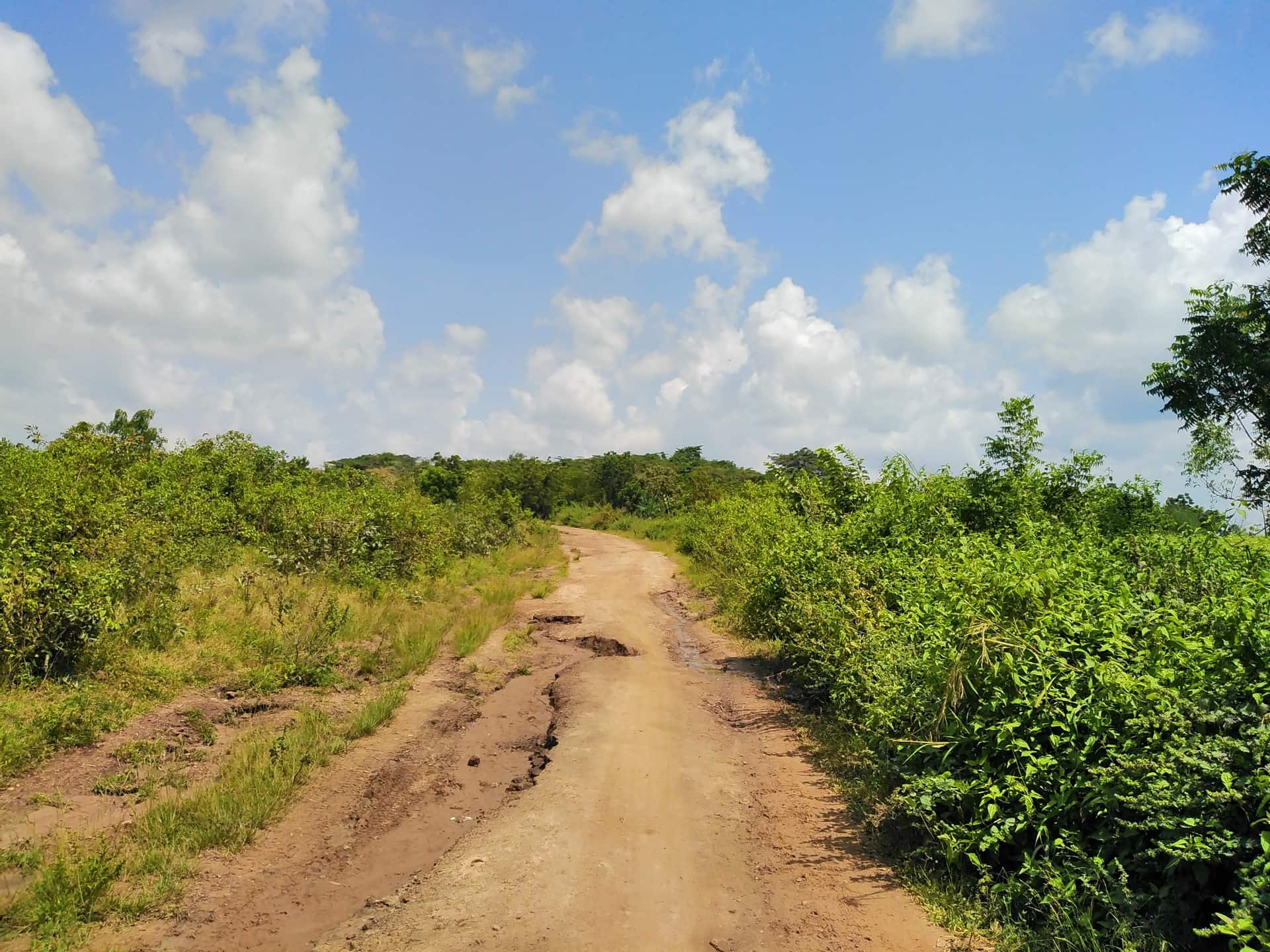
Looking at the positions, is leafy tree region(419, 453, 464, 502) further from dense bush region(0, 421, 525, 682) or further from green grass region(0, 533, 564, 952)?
green grass region(0, 533, 564, 952)

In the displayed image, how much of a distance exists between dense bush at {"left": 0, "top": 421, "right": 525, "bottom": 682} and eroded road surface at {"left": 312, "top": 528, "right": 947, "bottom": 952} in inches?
149

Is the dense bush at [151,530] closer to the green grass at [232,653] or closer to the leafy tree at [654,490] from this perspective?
the green grass at [232,653]

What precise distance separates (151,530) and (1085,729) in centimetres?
1127

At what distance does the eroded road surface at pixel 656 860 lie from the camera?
445cm

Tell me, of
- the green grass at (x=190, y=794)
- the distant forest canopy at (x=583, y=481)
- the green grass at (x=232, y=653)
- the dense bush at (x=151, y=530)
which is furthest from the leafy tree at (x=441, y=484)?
the green grass at (x=190, y=794)

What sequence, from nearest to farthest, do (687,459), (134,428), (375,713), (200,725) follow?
(200,725), (375,713), (134,428), (687,459)

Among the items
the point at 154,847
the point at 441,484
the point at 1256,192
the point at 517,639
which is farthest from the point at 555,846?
the point at 441,484

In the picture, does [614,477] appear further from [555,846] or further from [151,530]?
[555,846]

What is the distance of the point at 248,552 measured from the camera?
47.6 ft

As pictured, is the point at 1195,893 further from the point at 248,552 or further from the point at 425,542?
the point at 425,542

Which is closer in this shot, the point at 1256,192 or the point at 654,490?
the point at 1256,192

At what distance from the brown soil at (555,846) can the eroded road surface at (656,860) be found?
0.05 feet

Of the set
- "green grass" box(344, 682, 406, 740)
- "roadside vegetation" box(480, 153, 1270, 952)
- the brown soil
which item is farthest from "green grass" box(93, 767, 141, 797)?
"roadside vegetation" box(480, 153, 1270, 952)

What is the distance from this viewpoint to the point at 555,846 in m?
5.48
